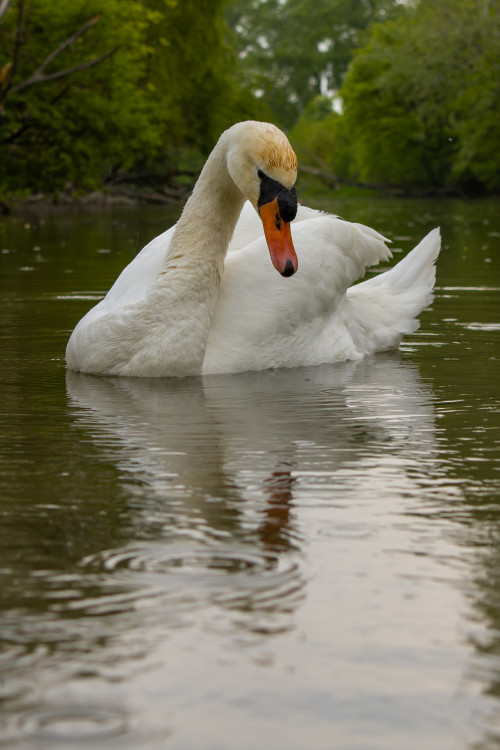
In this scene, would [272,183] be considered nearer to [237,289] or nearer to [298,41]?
[237,289]

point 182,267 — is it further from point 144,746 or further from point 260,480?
point 144,746

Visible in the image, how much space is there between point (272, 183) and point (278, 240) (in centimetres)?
36

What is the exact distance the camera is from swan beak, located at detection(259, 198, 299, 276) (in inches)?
303

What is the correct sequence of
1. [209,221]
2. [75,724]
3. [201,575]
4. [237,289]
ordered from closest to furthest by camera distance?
[75,724] < [201,575] < [237,289] < [209,221]

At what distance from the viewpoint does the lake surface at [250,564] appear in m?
3.03

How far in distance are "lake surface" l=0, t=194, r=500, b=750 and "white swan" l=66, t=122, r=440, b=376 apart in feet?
0.95

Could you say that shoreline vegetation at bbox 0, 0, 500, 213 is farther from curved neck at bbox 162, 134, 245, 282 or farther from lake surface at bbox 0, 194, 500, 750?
lake surface at bbox 0, 194, 500, 750

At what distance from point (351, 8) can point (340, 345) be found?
403 ft

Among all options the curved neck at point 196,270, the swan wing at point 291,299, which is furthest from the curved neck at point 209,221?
the swan wing at point 291,299

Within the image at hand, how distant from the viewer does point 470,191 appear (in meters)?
71.1

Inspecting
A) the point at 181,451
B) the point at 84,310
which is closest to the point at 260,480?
the point at 181,451

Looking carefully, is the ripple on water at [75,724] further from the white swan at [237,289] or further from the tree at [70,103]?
the tree at [70,103]

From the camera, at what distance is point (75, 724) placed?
2967mm

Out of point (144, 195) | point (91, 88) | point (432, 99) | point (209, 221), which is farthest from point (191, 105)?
point (209, 221)
